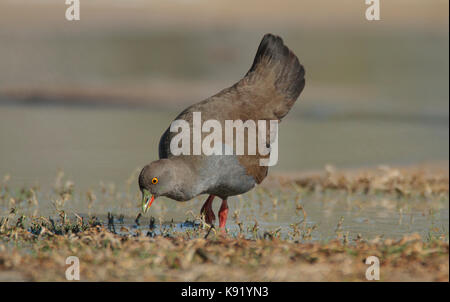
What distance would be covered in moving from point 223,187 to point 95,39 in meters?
14.3

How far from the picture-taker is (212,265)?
560cm

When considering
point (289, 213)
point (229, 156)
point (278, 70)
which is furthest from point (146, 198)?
point (278, 70)

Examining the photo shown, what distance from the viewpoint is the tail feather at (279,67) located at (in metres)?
9.12

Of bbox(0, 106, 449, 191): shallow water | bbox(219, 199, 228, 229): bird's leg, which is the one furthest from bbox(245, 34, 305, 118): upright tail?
bbox(0, 106, 449, 191): shallow water

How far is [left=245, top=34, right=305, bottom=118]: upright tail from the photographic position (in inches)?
358

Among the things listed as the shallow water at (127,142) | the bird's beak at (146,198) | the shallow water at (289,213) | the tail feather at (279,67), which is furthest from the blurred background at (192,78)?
the bird's beak at (146,198)

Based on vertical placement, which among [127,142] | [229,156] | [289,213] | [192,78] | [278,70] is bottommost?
[289,213]

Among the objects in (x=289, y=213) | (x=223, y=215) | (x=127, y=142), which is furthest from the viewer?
(x=127, y=142)

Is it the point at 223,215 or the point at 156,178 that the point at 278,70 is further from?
the point at 156,178

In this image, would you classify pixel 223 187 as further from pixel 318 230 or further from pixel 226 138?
pixel 318 230

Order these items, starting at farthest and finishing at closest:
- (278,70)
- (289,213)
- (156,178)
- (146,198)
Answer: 1. (278,70)
2. (289,213)
3. (146,198)
4. (156,178)

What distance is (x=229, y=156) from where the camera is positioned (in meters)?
7.57

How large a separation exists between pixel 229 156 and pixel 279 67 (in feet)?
6.69

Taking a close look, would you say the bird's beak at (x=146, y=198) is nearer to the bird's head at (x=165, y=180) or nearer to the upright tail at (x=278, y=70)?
the bird's head at (x=165, y=180)
